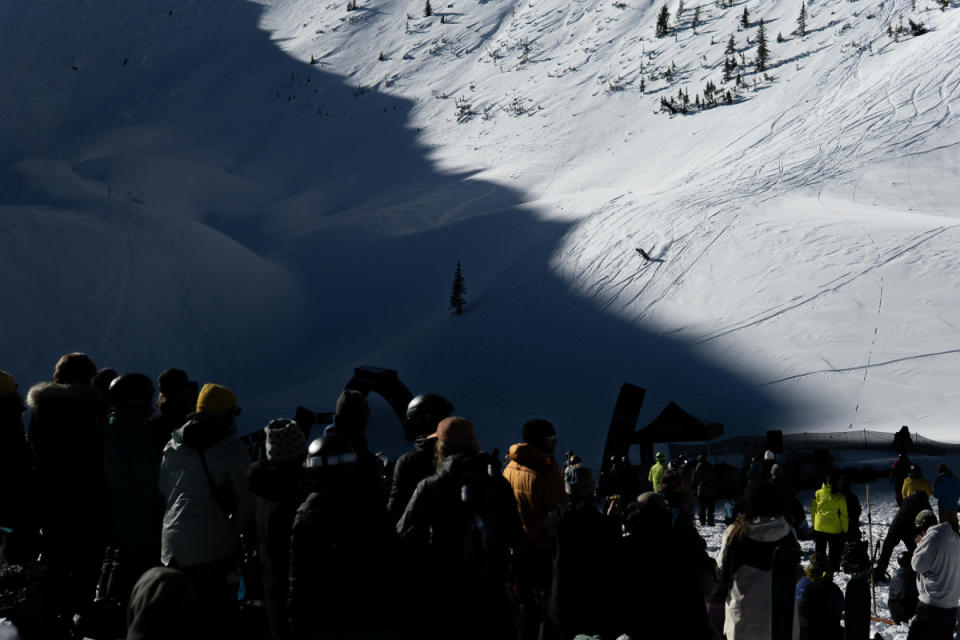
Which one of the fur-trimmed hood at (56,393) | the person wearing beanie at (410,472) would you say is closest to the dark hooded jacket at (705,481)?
Answer: the person wearing beanie at (410,472)

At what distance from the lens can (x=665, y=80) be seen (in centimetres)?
5066

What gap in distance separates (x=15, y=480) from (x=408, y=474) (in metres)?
2.65

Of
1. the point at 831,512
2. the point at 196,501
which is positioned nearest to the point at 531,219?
the point at 831,512

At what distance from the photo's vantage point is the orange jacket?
17.0ft

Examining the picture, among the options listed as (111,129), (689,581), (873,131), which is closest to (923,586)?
(689,581)

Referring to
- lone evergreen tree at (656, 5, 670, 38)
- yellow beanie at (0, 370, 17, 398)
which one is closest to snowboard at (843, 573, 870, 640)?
yellow beanie at (0, 370, 17, 398)

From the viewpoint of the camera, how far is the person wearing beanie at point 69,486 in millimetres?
4797

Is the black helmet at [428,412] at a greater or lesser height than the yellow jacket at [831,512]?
greater

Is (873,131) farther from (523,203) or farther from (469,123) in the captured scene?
(469,123)

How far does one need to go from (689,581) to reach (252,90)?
217ft

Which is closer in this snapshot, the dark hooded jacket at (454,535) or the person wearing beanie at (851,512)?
the dark hooded jacket at (454,535)

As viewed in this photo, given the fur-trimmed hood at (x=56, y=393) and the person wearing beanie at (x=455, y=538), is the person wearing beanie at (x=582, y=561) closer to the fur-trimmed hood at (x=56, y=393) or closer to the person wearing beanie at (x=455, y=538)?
the person wearing beanie at (x=455, y=538)

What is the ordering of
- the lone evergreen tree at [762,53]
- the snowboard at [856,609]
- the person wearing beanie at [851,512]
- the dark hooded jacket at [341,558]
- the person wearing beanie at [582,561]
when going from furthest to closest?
the lone evergreen tree at [762,53]
the person wearing beanie at [851,512]
the snowboard at [856,609]
the person wearing beanie at [582,561]
the dark hooded jacket at [341,558]

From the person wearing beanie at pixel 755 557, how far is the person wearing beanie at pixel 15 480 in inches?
162
